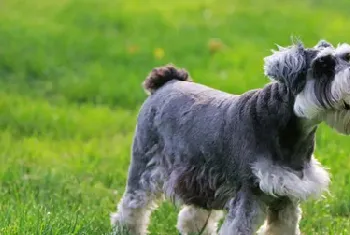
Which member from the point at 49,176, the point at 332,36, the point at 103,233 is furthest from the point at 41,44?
the point at 103,233

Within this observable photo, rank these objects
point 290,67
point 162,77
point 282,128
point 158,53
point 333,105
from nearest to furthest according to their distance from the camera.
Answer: point 333,105, point 290,67, point 282,128, point 162,77, point 158,53

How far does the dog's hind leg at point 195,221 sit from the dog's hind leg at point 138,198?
0.22 m

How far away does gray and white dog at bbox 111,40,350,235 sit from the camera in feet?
15.5

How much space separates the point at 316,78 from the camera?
4.72m

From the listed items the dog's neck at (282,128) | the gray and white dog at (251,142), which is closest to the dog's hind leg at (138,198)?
the gray and white dog at (251,142)

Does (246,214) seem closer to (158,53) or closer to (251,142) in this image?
(251,142)

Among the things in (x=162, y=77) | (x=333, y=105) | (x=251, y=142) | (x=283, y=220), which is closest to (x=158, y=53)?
(x=162, y=77)

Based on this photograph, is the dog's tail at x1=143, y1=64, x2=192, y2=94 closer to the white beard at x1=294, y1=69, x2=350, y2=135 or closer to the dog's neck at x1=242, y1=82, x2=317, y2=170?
the dog's neck at x1=242, y1=82, x2=317, y2=170

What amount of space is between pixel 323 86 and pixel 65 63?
7084 millimetres

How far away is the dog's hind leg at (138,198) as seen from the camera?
5898mm

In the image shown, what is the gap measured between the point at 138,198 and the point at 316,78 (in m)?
1.78

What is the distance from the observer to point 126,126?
30.5 feet

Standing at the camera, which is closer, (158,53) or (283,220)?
(283,220)

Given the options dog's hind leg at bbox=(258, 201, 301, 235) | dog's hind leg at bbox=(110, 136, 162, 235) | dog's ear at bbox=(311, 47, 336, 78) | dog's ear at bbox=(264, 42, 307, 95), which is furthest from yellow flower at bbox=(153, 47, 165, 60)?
dog's ear at bbox=(311, 47, 336, 78)
